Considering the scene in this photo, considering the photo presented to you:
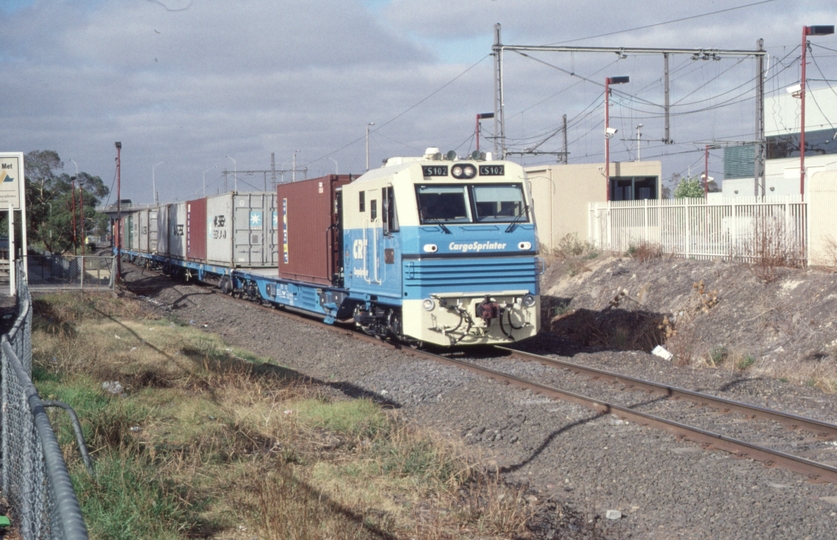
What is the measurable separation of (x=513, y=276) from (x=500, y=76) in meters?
12.4

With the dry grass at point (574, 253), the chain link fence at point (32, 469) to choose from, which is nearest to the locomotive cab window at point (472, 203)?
the chain link fence at point (32, 469)

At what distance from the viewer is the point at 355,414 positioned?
30.6 feet

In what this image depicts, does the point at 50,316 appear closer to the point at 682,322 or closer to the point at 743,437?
the point at 682,322

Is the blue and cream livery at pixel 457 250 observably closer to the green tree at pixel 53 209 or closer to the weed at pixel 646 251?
the weed at pixel 646 251

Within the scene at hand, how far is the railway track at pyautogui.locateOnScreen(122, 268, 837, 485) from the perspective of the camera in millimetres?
7492

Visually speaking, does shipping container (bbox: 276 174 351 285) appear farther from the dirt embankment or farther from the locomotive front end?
the dirt embankment

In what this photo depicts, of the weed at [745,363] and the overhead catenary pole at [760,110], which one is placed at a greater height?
the overhead catenary pole at [760,110]

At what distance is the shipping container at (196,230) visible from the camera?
2775 centimetres

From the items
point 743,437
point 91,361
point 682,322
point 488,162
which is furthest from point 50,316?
point 743,437

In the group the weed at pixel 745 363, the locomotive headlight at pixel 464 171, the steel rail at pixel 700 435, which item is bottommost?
the weed at pixel 745 363

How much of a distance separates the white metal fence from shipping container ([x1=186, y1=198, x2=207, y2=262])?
509 inches

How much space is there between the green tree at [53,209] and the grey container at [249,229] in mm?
15655

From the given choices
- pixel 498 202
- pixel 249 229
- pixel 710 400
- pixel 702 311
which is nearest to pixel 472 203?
pixel 498 202

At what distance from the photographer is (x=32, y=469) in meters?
4.14
